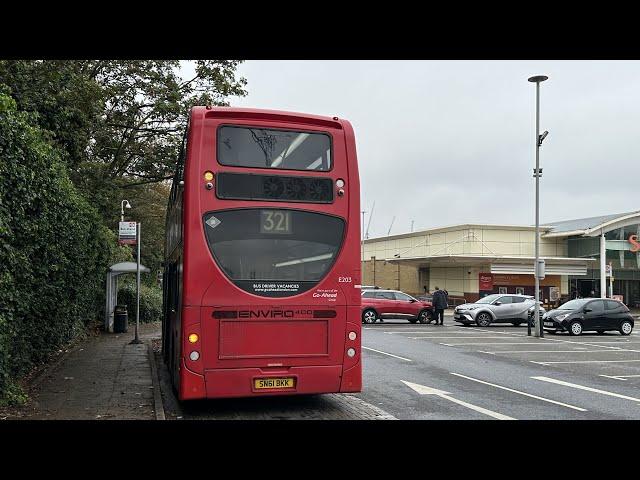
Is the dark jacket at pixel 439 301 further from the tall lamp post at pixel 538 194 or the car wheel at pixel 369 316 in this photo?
the tall lamp post at pixel 538 194

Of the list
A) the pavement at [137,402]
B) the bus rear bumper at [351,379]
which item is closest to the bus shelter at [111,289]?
the pavement at [137,402]

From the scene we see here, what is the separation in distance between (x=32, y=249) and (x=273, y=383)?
4.12 metres

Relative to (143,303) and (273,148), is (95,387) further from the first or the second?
(143,303)

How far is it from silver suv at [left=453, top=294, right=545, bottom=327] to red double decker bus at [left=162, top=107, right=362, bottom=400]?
2343 cm

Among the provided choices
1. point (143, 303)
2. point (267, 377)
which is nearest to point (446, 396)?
point (267, 377)

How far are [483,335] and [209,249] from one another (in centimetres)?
1976

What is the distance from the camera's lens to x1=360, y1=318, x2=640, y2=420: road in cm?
1049

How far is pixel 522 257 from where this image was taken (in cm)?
4444

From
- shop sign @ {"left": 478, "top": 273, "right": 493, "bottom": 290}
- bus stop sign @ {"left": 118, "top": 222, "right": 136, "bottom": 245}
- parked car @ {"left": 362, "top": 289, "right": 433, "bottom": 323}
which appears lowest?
parked car @ {"left": 362, "top": 289, "right": 433, "bottom": 323}

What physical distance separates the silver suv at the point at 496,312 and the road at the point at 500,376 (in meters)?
5.87

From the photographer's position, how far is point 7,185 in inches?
338

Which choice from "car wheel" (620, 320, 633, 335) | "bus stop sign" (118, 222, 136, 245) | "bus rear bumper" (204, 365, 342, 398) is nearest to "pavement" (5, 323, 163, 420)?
"bus rear bumper" (204, 365, 342, 398)

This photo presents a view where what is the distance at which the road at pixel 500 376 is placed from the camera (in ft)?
34.4

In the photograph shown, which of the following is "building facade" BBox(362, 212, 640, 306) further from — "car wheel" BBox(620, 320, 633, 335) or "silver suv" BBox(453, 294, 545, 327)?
"car wheel" BBox(620, 320, 633, 335)
